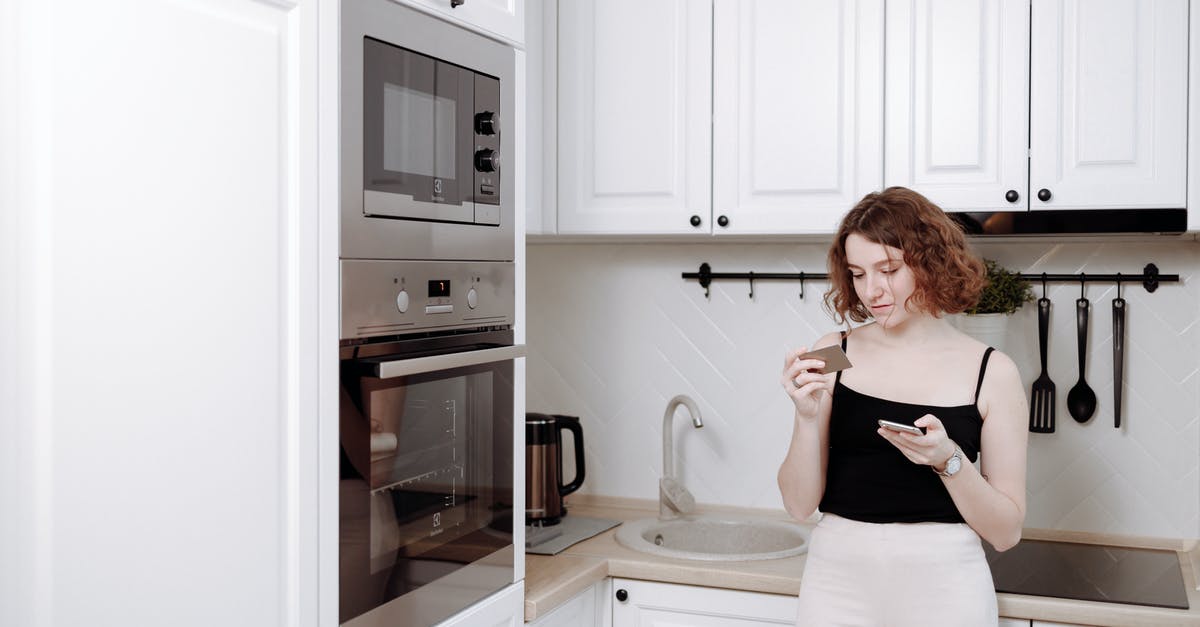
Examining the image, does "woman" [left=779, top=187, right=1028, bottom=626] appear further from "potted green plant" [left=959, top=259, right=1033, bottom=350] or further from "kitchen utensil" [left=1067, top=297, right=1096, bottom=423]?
"kitchen utensil" [left=1067, top=297, right=1096, bottom=423]

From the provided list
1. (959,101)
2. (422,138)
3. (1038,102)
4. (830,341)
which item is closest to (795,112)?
(959,101)

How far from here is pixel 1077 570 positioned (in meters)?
2.15

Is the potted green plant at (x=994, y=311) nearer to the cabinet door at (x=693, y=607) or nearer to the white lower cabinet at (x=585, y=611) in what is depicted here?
the cabinet door at (x=693, y=607)

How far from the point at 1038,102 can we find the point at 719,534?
1.22 meters

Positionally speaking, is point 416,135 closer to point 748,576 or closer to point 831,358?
point 831,358

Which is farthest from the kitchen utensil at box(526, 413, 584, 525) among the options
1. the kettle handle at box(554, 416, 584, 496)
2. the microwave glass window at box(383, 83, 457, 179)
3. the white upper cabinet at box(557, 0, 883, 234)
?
the microwave glass window at box(383, 83, 457, 179)

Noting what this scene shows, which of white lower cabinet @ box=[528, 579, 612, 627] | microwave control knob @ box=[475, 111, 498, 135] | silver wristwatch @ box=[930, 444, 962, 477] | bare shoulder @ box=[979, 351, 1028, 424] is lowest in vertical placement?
white lower cabinet @ box=[528, 579, 612, 627]

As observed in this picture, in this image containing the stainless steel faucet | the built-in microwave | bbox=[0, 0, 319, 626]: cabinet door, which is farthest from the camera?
the stainless steel faucet

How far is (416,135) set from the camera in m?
1.58

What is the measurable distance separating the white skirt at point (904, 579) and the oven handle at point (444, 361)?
25.4 inches

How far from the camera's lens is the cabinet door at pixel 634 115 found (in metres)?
2.37

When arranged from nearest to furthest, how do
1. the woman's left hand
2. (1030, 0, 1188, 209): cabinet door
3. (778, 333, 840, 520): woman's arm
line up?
1. the woman's left hand
2. (778, 333, 840, 520): woman's arm
3. (1030, 0, 1188, 209): cabinet door

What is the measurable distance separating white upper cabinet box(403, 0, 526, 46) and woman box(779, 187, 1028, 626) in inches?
26.3

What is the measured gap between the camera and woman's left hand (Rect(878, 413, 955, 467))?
1602 millimetres
